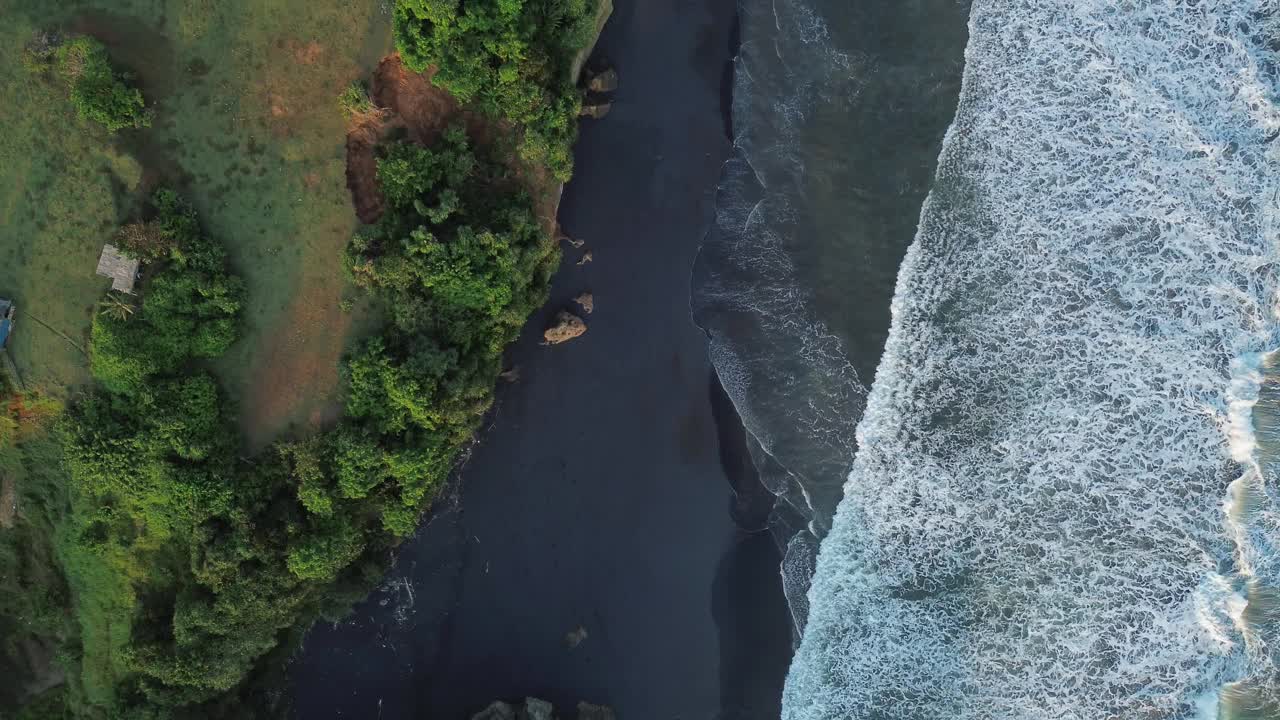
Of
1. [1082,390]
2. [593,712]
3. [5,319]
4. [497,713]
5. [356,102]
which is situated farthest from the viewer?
[593,712]

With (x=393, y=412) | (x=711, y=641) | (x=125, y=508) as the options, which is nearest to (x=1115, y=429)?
(x=711, y=641)

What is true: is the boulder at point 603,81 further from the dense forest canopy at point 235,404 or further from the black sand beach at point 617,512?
the dense forest canopy at point 235,404

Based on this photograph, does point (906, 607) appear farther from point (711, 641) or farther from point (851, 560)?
point (711, 641)

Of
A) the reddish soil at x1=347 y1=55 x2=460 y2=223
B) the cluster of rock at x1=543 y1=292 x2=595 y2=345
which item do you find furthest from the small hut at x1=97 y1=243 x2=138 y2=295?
the cluster of rock at x1=543 y1=292 x2=595 y2=345

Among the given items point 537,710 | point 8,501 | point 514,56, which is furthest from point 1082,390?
point 8,501

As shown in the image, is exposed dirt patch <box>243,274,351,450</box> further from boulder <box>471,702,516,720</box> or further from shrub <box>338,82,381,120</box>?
boulder <box>471,702,516,720</box>

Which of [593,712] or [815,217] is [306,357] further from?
[815,217]
